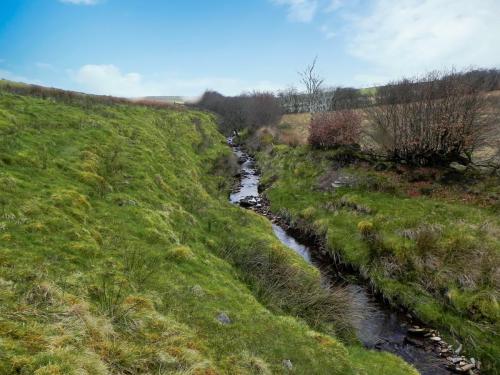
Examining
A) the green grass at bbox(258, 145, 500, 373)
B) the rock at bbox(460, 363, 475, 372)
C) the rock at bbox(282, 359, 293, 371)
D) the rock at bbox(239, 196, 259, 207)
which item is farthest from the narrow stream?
the rock at bbox(239, 196, 259, 207)

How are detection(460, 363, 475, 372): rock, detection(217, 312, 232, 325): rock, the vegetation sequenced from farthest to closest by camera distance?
the vegetation → detection(460, 363, 475, 372): rock → detection(217, 312, 232, 325): rock

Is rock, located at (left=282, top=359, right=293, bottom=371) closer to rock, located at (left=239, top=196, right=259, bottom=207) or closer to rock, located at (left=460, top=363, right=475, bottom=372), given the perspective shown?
rock, located at (left=460, top=363, right=475, bottom=372)

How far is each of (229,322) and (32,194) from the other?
367 inches

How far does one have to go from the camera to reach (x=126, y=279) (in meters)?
11.3

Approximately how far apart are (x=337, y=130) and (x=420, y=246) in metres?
19.9

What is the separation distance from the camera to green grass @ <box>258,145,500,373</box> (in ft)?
52.0

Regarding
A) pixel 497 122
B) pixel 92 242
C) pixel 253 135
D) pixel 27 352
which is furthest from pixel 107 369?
pixel 253 135

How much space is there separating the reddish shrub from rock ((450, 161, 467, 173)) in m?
9.60

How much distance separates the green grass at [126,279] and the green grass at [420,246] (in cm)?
419

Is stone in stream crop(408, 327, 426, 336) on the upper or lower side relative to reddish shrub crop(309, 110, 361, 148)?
lower

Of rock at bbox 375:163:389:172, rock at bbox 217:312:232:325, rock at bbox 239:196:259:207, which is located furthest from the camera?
rock at bbox 239:196:259:207

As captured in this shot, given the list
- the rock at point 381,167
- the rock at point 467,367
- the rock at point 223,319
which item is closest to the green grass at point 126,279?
the rock at point 223,319

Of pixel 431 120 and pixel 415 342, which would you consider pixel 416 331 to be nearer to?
pixel 415 342

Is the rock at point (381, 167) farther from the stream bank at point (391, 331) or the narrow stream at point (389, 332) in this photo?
the narrow stream at point (389, 332)
